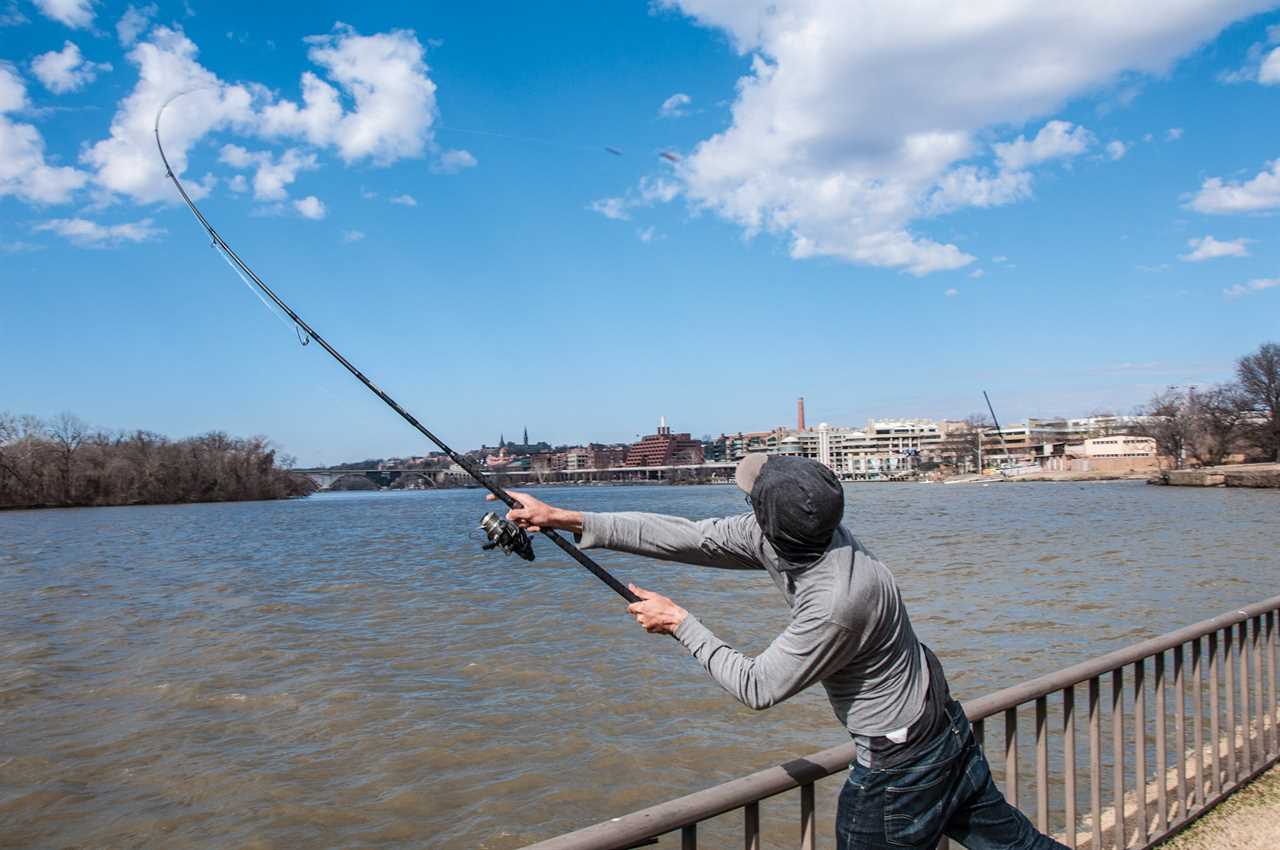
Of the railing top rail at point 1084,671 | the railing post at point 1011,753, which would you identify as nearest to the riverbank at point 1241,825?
the railing top rail at point 1084,671

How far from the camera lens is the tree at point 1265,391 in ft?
250

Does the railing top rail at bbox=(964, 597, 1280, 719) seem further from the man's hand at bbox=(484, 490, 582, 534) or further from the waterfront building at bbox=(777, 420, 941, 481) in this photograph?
the waterfront building at bbox=(777, 420, 941, 481)

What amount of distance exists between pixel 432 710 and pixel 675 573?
12.0 meters

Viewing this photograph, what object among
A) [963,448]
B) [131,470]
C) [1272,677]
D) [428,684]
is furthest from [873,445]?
[1272,677]

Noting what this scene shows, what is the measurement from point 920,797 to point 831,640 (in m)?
0.51

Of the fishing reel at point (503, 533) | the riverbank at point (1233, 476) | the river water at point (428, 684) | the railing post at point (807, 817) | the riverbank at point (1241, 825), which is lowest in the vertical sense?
the riverbank at point (1233, 476)

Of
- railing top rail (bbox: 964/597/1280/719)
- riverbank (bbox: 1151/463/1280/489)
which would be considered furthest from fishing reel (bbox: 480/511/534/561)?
riverbank (bbox: 1151/463/1280/489)

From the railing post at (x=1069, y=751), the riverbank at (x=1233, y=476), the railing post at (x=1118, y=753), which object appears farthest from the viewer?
the riverbank at (x=1233, y=476)

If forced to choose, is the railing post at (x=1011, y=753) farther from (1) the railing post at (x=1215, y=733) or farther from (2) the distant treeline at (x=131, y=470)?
(2) the distant treeline at (x=131, y=470)

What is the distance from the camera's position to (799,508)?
196 cm

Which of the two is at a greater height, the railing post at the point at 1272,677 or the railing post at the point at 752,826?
the railing post at the point at 752,826

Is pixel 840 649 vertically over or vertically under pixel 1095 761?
over

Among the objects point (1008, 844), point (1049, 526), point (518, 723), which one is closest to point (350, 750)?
point (518, 723)

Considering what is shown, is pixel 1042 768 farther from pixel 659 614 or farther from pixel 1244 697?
pixel 659 614
